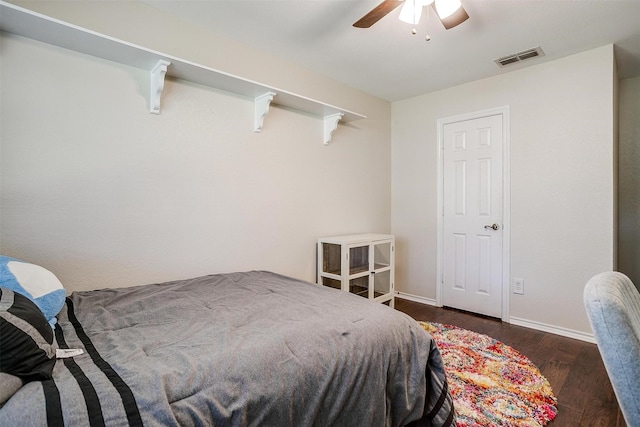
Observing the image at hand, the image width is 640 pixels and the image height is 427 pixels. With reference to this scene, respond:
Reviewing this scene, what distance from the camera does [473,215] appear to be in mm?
3240

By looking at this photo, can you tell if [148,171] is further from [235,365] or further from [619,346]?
[619,346]

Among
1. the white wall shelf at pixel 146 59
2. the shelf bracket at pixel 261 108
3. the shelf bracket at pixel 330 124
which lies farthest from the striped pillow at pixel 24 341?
the shelf bracket at pixel 330 124

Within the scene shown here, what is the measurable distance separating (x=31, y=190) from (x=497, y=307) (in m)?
3.65

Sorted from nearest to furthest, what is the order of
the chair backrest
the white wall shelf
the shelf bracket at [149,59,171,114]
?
1. the chair backrest
2. the white wall shelf
3. the shelf bracket at [149,59,171,114]

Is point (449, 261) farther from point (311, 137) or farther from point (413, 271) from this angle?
point (311, 137)

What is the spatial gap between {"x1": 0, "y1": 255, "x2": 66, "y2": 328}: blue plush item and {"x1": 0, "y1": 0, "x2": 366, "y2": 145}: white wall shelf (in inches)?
43.5

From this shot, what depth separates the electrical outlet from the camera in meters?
2.96

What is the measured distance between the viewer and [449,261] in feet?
11.2

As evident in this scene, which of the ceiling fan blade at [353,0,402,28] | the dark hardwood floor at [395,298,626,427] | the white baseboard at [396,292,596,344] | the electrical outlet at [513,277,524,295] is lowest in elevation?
the dark hardwood floor at [395,298,626,427]

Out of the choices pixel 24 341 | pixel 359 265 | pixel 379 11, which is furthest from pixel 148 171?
pixel 359 265

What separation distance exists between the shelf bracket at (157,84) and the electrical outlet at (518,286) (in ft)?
10.6

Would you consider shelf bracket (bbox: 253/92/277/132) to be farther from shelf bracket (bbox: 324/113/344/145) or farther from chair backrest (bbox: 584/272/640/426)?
chair backrest (bbox: 584/272/640/426)

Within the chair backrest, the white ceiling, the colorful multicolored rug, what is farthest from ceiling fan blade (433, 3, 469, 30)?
the colorful multicolored rug

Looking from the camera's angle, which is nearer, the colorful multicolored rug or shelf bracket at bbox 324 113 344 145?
the colorful multicolored rug
